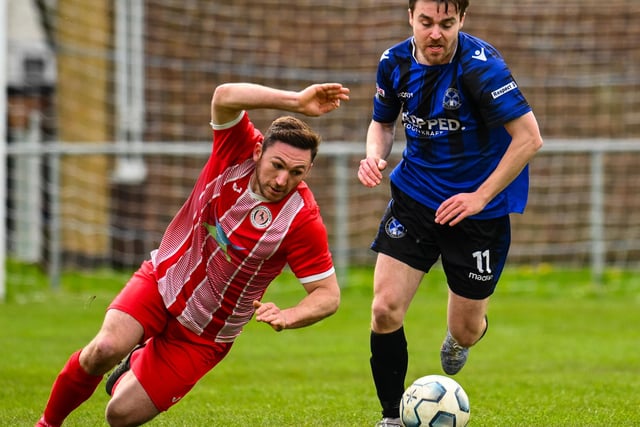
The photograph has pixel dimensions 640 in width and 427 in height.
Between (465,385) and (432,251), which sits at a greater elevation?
(432,251)

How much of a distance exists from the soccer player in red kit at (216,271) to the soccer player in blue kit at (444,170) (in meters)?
0.51

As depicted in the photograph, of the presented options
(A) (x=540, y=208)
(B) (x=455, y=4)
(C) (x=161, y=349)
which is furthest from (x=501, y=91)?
(A) (x=540, y=208)

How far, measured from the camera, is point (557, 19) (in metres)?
15.2

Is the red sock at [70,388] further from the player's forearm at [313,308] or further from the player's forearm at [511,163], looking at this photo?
the player's forearm at [511,163]

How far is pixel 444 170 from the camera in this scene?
598 cm

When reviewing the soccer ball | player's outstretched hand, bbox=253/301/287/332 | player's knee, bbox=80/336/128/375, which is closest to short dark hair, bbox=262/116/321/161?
player's outstretched hand, bbox=253/301/287/332

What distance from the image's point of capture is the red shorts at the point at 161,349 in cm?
550

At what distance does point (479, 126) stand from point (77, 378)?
2.25 m

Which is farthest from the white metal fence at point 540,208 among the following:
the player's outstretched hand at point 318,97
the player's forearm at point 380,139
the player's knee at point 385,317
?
the player's outstretched hand at point 318,97

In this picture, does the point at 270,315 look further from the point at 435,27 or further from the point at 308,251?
the point at 435,27

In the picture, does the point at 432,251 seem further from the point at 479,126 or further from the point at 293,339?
the point at 293,339

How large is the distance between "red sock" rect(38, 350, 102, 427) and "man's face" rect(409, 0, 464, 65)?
2.16m

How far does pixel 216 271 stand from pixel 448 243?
4.18 feet

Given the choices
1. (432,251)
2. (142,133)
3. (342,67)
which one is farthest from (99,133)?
(432,251)
